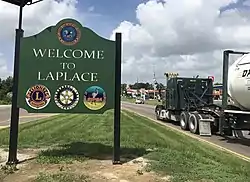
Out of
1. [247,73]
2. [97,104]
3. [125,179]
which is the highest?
[247,73]

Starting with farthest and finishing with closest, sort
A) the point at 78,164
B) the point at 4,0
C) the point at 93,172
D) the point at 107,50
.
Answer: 1. the point at 4,0
2. the point at 107,50
3. the point at 78,164
4. the point at 93,172

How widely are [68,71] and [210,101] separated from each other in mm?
15030

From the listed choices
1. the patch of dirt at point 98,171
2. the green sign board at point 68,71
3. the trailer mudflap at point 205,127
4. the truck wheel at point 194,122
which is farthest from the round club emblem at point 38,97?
the truck wheel at point 194,122

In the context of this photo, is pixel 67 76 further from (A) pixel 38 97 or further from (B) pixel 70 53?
(A) pixel 38 97

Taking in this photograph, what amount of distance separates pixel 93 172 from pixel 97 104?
176 cm

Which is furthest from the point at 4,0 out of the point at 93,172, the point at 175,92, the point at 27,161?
the point at 175,92

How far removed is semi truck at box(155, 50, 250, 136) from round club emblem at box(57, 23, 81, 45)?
7.02 meters

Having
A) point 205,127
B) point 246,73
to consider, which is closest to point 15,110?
point 246,73

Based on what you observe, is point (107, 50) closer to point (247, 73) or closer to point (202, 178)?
point (202, 178)

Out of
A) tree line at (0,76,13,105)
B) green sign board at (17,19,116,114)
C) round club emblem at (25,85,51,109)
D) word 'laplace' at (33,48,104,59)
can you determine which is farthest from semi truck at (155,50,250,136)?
tree line at (0,76,13,105)

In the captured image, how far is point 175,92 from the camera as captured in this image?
896 inches

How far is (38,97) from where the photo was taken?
27.8ft

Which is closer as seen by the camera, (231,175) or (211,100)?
(231,175)

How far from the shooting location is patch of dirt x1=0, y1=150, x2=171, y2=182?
Result: 6.91 metres
